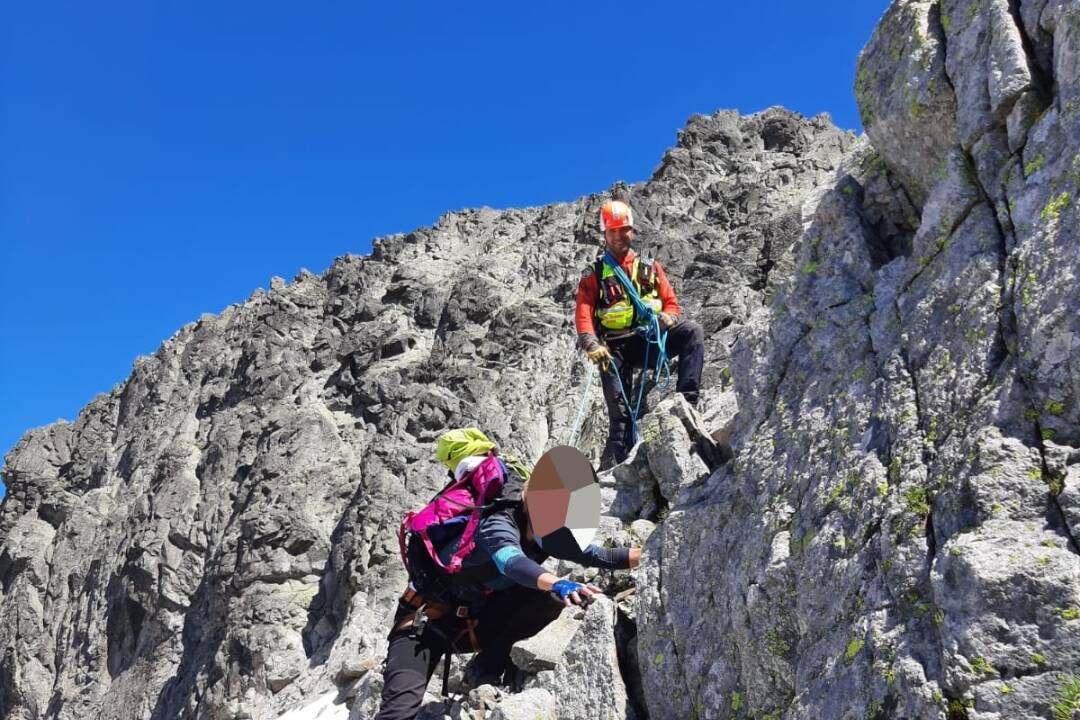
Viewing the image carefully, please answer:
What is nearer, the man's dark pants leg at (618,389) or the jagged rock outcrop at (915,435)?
the jagged rock outcrop at (915,435)

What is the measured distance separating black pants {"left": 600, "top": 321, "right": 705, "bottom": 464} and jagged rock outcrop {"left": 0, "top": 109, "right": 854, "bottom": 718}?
3.74 meters

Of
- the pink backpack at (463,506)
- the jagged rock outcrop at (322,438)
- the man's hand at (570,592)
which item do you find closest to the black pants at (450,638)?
the pink backpack at (463,506)

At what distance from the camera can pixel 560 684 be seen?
7.87 m

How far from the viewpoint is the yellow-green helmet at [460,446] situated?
8500 millimetres

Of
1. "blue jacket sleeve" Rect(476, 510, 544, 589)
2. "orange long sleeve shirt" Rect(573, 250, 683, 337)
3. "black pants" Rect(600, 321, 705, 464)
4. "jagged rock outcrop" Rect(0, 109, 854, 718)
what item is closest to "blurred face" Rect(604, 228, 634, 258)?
"orange long sleeve shirt" Rect(573, 250, 683, 337)

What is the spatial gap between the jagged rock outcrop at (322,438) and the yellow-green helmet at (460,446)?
8.00 metres

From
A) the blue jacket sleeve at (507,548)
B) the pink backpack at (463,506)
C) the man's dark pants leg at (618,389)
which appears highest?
the man's dark pants leg at (618,389)

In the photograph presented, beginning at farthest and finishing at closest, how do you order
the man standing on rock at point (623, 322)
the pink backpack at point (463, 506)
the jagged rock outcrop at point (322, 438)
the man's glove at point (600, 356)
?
the jagged rock outcrop at point (322, 438), the man standing on rock at point (623, 322), the man's glove at point (600, 356), the pink backpack at point (463, 506)

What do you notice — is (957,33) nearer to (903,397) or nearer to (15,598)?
(903,397)

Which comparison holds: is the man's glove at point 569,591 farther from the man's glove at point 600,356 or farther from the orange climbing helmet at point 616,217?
the orange climbing helmet at point 616,217

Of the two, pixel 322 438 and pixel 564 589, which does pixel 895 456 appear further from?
pixel 322 438

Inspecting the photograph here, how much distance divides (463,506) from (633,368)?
5375 millimetres

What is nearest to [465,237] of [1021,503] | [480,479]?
[480,479]

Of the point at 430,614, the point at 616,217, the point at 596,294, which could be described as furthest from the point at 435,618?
the point at 616,217
